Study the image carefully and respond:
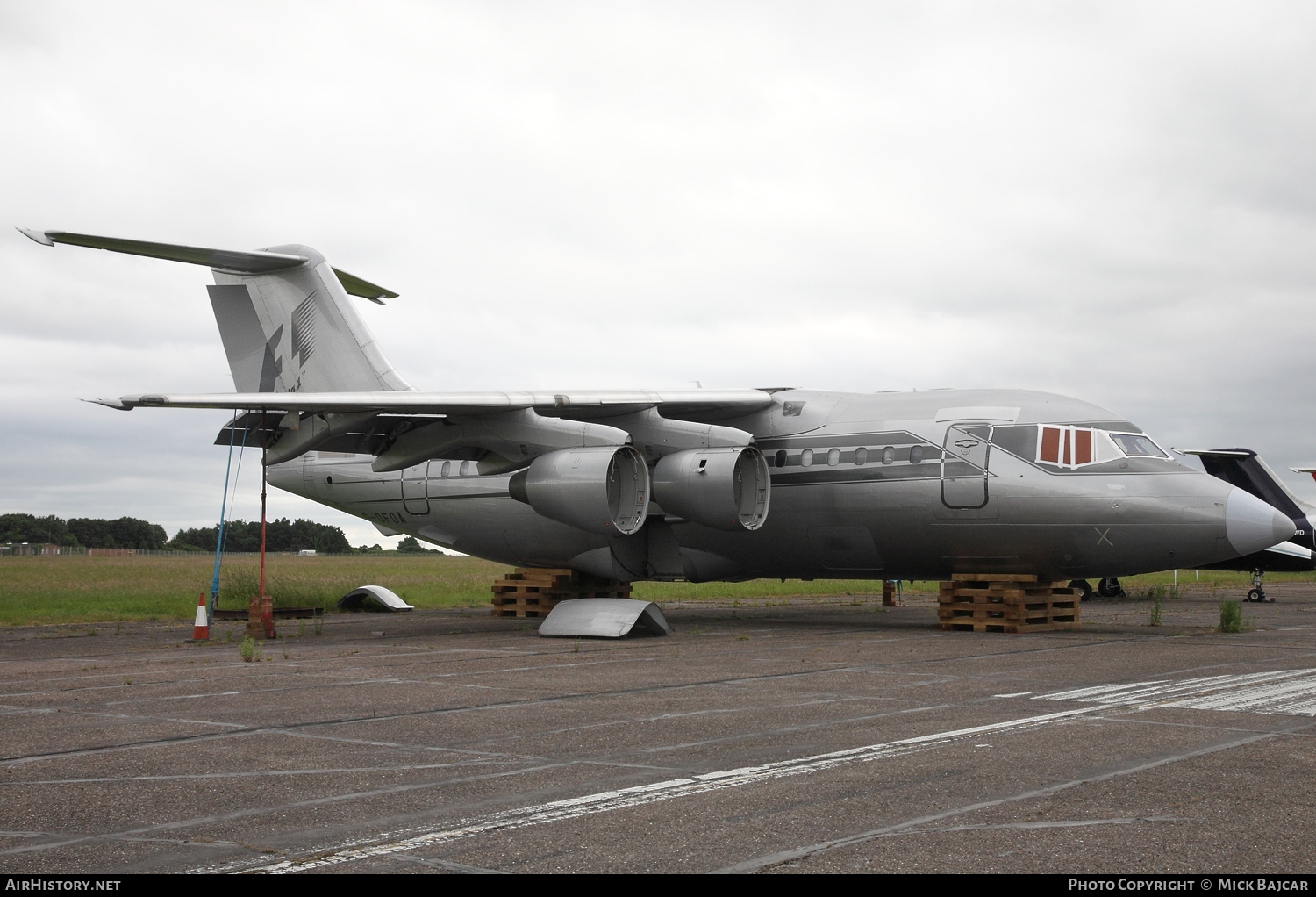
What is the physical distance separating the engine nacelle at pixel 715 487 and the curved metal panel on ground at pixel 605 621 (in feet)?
4.71

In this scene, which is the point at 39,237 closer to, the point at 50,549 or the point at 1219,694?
the point at 1219,694

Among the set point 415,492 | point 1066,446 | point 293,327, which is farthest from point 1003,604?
point 293,327

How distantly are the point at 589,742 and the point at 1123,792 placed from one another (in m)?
2.92

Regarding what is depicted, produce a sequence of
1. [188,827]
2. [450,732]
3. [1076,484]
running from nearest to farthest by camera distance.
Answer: [188,827], [450,732], [1076,484]

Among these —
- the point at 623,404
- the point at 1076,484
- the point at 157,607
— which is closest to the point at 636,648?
the point at 623,404

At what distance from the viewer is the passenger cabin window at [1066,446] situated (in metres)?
14.4

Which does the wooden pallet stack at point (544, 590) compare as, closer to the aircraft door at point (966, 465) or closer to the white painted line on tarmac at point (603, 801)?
the aircraft door at point (966, 465)

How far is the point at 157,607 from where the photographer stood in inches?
830

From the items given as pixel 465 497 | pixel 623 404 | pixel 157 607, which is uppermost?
pixel 623 404

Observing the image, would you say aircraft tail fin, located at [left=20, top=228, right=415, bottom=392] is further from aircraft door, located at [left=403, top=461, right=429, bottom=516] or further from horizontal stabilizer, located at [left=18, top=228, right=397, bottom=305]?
aircraft door, located at [left=403, top=461, right=429, bottom=516]

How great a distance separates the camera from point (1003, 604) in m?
15.4

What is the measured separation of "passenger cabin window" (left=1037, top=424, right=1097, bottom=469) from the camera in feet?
47.3

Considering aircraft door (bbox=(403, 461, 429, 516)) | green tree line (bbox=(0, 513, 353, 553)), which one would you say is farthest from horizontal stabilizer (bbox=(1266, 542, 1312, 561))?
green tree line (bbox=(0, 513, 353, 553))

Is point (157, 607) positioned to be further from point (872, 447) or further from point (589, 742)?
point (589, 742)
